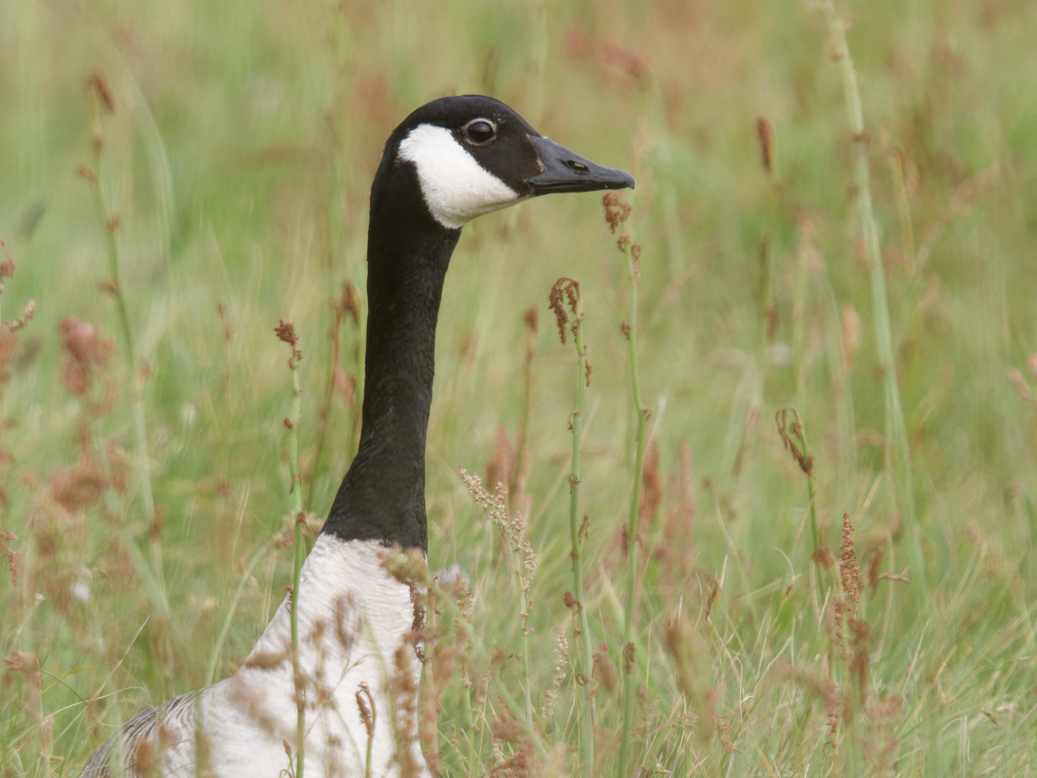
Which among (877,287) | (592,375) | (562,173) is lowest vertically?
(592,375)

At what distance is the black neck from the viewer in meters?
2.54

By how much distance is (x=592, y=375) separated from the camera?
4164 millimetres

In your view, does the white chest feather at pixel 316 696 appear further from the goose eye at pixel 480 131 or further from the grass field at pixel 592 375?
the goose eye at pixel 480 131

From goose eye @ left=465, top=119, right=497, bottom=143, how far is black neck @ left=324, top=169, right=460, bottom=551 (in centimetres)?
19

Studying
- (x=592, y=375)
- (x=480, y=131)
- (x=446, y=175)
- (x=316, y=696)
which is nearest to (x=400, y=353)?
(x=446, y=175)

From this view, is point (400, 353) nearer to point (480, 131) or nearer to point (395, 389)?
point (395, 389)

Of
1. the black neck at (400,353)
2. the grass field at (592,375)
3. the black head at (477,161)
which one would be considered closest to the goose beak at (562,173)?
the black head at (477,161)

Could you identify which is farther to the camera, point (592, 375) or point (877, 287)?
point (592, 375)

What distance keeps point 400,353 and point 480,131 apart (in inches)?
21.4

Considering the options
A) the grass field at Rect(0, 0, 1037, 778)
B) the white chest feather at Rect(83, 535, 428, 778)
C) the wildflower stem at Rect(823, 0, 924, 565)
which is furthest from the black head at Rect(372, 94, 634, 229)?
the white chest feather at Rect(83, 535, 428, 778)

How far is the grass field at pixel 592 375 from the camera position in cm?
240

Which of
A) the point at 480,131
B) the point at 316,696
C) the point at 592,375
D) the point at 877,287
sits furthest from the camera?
the point at 592,375

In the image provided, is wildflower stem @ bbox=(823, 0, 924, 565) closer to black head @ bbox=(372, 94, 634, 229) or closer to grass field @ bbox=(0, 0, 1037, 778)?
grass field @ bbox=(0, 0, 1037, 778)

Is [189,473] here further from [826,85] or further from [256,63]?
[826,85]
